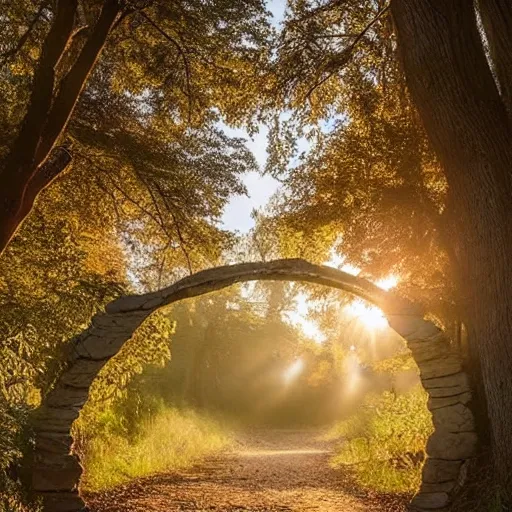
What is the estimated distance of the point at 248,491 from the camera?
9828 millimetres

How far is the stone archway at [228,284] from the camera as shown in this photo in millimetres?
6402

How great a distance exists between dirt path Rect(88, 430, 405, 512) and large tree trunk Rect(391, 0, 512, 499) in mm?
3832

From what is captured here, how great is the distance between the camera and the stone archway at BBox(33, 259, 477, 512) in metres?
6.40

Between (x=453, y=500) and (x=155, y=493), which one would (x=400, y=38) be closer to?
(x=453, y=500)

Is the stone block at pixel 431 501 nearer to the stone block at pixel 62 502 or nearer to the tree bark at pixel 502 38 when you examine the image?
the stone block at pixel 62 502

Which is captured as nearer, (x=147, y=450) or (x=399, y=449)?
(x=399, y=449)

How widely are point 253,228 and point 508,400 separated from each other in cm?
983

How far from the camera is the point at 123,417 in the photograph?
45.4 feet

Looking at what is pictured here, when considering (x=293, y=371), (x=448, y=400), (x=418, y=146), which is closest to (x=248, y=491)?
(x=448, y=400)

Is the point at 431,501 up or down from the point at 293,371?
down

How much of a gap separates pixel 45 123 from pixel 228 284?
333 centimetres

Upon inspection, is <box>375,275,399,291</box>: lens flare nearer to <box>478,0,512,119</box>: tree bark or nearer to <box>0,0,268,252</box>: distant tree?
<box>0,0,268,252</box>: distant tree

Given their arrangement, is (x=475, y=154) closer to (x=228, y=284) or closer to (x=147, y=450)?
(x=228, y=284)

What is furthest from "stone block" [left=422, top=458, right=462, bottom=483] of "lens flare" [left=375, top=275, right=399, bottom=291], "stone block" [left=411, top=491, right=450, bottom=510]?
"lens flare" [left=375, top=275, right=399, bottom=291]
